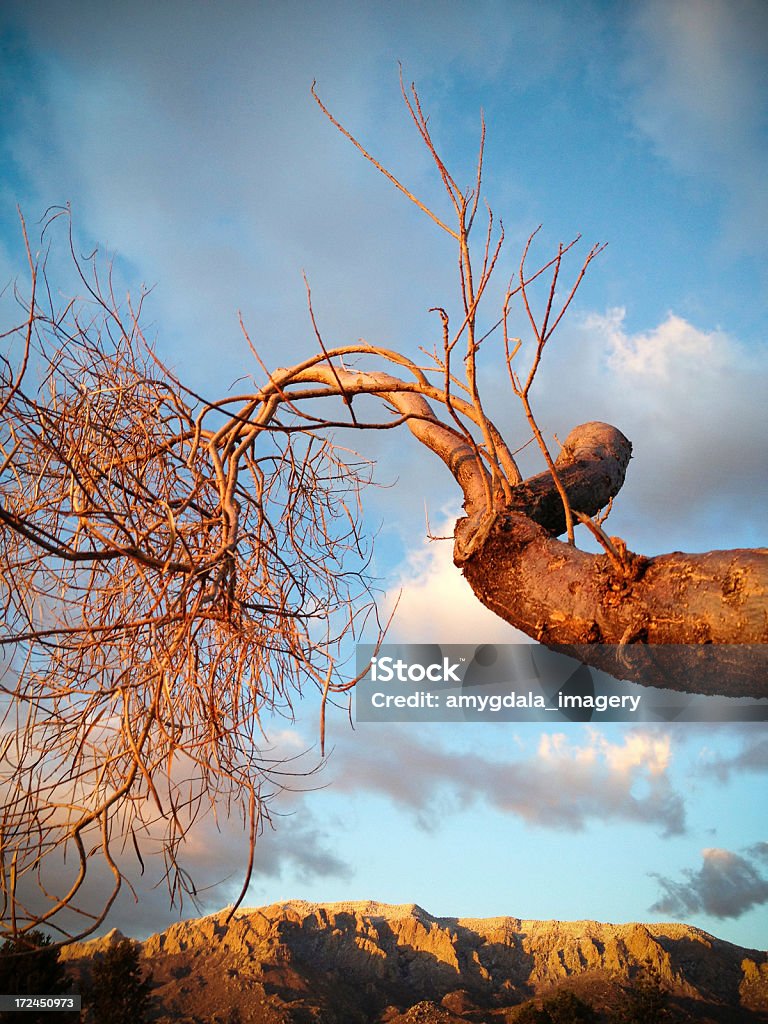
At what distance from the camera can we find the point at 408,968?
226 feet

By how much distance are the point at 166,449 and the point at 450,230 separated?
109 cm

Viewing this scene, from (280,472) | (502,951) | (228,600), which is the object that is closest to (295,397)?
(280,472)

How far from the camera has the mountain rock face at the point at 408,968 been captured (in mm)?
57250

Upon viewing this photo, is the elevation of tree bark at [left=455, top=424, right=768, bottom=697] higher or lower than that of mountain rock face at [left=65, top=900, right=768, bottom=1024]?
higher

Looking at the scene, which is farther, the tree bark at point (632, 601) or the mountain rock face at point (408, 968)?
the mountain rock face at point (408, 968)

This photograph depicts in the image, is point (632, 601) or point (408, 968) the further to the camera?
point (408, 968)

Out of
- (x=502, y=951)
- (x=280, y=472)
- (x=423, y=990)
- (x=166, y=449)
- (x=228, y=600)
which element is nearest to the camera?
(x=228, y=600)

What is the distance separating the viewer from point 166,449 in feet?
7.16

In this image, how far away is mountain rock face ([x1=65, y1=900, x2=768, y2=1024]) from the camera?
2254 inches

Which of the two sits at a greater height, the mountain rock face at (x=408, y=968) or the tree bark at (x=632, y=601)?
the tree bark at (x=632, y=601)

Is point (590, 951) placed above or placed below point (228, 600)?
below

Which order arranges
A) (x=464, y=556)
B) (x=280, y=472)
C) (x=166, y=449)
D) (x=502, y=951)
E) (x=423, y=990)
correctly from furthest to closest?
(x=502, y=951)
(x=423, y=990)
(x=280, y=472)
(x=464, y=556)
(x=166, y=449)

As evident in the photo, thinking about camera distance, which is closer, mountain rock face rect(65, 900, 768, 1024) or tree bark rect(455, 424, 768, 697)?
tree bark rect(455, 424, 768, 697)

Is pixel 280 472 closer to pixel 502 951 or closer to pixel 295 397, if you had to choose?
pixel 295 397
